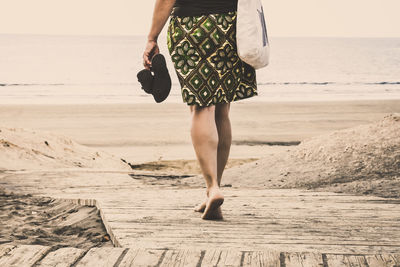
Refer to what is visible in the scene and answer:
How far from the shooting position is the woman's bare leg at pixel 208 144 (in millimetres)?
3375

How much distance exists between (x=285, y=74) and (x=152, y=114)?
2376 centimetres

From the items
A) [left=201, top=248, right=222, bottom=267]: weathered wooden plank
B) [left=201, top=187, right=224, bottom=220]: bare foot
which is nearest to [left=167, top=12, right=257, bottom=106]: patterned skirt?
[left=201, top=187, right=224, bottom=220]: bare foot

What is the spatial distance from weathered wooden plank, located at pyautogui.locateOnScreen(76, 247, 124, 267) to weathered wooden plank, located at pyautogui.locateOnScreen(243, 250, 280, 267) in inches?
21.8

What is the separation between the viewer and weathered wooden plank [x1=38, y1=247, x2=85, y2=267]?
2516 mm

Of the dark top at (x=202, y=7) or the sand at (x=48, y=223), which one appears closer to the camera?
the dark top at (x=202, y=7)

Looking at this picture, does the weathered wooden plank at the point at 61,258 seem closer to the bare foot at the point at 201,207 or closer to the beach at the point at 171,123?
the bare foot at the point at 201,207

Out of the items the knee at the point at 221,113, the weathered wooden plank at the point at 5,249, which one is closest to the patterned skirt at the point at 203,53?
the knee at the point at 221,113

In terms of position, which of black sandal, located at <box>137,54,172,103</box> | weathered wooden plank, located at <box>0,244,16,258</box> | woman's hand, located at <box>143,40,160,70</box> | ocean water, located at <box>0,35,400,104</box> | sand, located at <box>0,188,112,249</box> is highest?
woman's hand, located at <box>143,40,160,70</box>

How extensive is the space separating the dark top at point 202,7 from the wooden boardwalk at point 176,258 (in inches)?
52.4

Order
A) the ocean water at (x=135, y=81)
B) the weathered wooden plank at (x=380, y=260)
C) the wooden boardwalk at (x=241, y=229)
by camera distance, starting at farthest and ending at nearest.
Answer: the ocean water at (x=135, y=81)
the wooden boardwalk at (x=241, y=229)
the weathered wooden plank at (x=380, y=260)

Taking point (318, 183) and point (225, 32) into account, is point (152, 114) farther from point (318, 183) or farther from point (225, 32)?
point (225, 32)

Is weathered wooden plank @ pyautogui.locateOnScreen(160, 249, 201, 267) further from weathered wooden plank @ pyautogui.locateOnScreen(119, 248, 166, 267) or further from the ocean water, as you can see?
the ocean water

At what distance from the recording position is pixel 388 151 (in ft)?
18.1

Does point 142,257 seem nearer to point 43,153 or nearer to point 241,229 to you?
point 241,229
